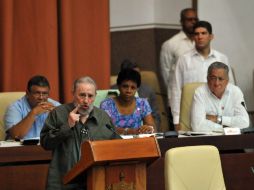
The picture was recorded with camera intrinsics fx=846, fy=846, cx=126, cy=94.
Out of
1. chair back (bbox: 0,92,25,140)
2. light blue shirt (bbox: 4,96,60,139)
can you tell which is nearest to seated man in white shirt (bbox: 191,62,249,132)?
light blue shirt (bbox: 4,96,60,139)

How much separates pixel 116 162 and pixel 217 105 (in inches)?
101

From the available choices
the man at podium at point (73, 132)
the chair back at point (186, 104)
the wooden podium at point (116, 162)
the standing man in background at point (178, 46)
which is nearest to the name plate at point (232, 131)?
the chair back at point (186, 104)

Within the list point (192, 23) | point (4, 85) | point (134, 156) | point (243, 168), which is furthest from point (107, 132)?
point (192, 23)

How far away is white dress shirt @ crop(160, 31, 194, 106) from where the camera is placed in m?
8.97

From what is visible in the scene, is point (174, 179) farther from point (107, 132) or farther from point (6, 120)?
point (6, 120)

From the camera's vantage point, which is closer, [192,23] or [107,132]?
[107,132]

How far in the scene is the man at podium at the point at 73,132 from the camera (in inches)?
205

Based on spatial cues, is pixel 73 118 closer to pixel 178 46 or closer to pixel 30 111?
pixel 30 111

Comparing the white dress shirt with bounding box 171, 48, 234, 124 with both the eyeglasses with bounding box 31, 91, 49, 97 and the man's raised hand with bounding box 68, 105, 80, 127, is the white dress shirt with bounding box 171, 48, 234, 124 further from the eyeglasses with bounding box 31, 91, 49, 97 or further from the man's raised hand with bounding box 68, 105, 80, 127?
the man's raised hand with bounding box 68, 105, 80, 127

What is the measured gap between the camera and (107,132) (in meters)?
5.32

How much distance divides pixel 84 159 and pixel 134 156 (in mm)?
283

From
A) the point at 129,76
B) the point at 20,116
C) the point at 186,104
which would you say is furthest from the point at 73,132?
the point at 186,104

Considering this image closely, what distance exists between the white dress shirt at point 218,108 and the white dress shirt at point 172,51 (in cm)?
163

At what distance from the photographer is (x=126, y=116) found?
23.6 ft
